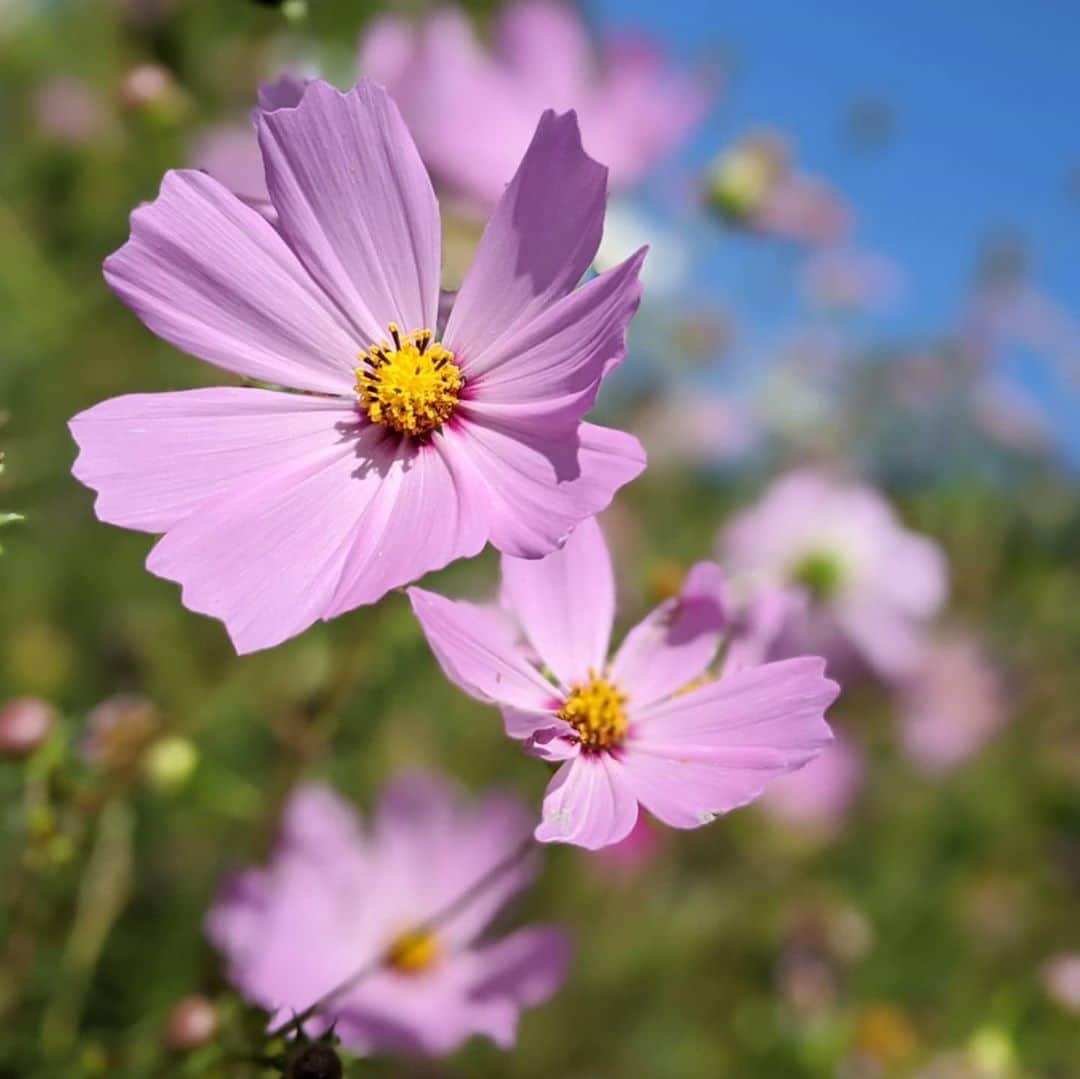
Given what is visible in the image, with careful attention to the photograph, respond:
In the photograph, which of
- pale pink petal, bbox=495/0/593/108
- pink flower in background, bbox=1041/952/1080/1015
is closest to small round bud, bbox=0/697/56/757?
pale pink petal, bbox=495/0/593/108

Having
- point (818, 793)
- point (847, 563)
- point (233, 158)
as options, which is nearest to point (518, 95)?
point (233, 158)

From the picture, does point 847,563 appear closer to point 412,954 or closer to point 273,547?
point 412,954

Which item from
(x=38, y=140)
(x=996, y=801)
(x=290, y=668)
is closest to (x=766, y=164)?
(x=290, y=668)

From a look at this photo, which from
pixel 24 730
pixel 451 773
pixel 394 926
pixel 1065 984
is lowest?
pixel 451 773

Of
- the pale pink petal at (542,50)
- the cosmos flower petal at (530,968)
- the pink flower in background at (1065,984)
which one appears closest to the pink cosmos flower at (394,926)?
the cosmos flower petal at (530,968)

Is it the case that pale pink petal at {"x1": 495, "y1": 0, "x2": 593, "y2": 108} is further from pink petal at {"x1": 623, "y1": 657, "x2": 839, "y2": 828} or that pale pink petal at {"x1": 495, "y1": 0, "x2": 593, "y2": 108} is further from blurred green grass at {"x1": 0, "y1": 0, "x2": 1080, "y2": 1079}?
pink petal at {"x1": 623, "y1": 657, "x2": 839, "y2": 828}

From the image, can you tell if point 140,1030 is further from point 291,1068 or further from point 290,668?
point 290,668
